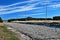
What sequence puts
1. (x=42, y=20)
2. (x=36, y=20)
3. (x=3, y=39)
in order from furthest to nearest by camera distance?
(x=36, y=20), (x=42, y=20), (x=3, y=39)

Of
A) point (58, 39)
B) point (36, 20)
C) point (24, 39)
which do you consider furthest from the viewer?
point (36, 20)

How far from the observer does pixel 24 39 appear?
24.3m

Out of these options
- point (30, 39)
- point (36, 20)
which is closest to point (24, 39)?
point (30, 39)

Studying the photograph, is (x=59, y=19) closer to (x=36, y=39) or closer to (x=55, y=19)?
(x=55, y=19)

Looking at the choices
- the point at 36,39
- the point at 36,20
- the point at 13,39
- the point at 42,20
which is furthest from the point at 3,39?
the point at 36,20

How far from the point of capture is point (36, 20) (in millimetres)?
149875

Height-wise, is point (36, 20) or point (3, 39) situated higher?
point (3, 39)

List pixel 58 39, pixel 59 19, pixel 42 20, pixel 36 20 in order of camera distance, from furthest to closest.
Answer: pixel 36 20, pixel 42 20, pixel 59 19, pixel 58 39

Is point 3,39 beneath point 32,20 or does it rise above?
above

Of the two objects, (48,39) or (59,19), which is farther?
(59,19)

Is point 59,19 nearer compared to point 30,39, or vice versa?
point 30,39

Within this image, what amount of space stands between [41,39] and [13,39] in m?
2.50

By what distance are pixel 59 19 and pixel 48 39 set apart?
8953 cm

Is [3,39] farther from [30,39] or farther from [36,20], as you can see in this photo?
[36,20]
